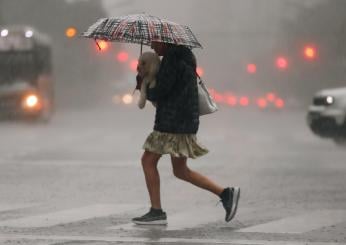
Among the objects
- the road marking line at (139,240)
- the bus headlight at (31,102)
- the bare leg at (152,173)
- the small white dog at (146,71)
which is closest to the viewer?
the road marking line at (139,240)

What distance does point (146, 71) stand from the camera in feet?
33.5

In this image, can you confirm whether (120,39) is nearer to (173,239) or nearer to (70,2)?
(173,239)

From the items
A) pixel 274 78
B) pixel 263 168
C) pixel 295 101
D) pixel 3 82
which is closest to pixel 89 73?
pixel 295 101

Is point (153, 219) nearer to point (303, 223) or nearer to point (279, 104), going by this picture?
point (303, 223)

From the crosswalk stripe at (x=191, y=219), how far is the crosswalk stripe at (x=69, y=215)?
24.9 inches

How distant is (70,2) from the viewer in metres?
90.8

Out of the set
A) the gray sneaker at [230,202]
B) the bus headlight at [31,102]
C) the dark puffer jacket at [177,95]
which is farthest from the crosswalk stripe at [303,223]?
the bus headlight at [31,102]

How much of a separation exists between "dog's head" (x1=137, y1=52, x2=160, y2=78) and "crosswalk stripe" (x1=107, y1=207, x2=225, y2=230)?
129cm

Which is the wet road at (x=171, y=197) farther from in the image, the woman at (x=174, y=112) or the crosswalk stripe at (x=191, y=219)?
the woman at (x=174, y=112)

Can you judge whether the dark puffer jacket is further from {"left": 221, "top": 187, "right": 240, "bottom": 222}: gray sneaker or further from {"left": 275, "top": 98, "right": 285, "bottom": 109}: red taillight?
{"left": 275, "top": 98, "right": 285, "bottom": 109}: red taillight

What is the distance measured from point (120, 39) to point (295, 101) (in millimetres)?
88008

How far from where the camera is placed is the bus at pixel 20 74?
125 feet

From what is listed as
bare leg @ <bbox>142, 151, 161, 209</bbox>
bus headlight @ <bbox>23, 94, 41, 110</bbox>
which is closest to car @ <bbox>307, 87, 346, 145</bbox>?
bare leg @ <bbox>142, 151, 161, 209</bbox>

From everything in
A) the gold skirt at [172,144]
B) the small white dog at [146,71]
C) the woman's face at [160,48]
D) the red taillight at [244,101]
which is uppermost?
the woman's face at [160,48]
